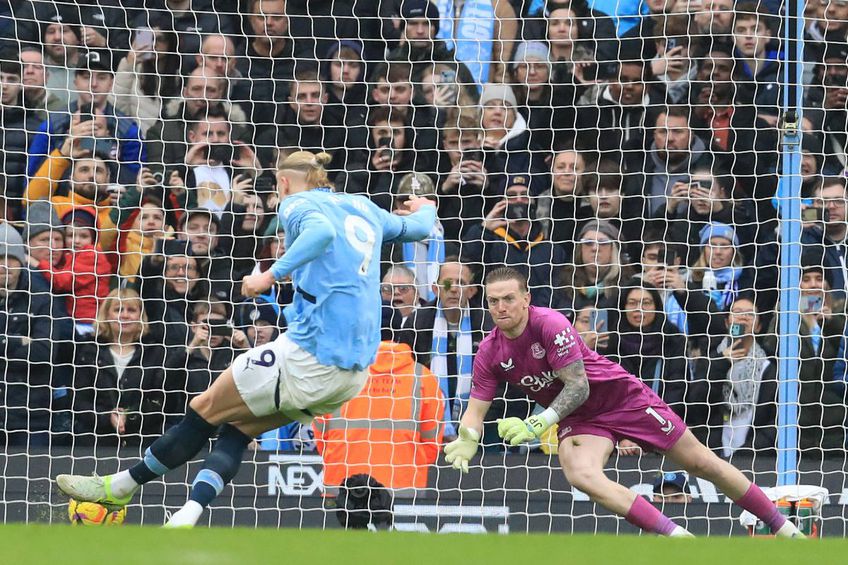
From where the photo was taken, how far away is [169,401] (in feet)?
27.8

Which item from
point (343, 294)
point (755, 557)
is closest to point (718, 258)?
point (343, 294)

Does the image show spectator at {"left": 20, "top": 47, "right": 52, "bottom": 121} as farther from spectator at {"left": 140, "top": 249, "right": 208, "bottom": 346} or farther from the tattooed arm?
the tattooed arm

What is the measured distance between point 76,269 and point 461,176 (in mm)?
2472

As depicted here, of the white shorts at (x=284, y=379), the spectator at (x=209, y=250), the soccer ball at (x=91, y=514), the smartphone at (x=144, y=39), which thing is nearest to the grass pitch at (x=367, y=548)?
the white shorts at (x=284, y=379)

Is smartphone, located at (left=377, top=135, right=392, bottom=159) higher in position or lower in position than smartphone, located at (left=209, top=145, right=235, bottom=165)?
higher

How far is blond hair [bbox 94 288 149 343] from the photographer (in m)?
8.32

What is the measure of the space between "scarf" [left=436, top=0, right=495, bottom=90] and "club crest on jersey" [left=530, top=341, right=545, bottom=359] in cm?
270

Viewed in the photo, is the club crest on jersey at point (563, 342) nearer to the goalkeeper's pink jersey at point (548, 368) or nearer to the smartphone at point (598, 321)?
the goalkeeper's pink jersey at point (548, 368)

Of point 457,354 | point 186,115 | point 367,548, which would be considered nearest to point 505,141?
point 457,354

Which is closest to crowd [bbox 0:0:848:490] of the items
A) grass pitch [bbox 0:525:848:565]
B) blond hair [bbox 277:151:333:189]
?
blond hair [bbox 277:151:333:189]

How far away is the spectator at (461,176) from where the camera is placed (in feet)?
28.5

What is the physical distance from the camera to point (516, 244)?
28.2 feet

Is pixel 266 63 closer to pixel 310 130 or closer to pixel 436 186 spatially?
pixel 310 130

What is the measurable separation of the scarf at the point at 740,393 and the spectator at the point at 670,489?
0.39m
